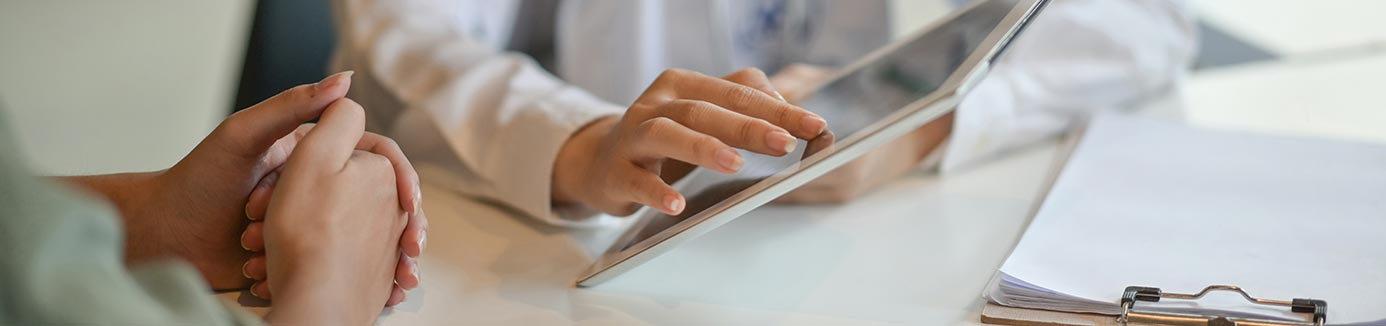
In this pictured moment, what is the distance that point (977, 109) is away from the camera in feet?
2.48

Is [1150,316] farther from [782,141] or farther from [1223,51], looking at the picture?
[1223,51]

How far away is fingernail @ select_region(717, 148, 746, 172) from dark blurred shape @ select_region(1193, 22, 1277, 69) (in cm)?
97

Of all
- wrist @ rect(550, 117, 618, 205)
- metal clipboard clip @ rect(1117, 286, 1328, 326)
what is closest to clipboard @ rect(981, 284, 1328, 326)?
metal clipboard clip @ rect(1117, 286, 1328, 326)

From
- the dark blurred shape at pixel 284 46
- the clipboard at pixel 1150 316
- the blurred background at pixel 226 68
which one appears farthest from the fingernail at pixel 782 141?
the dark blurred shape at pixel 284 46

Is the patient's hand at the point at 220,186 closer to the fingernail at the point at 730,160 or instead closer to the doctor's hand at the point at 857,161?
the fingernail at the point at 730,160

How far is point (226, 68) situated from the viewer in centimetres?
141

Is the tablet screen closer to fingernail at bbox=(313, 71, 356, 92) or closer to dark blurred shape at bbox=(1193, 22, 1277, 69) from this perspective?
fingernail at bbox=(313, 71, 356, 92)

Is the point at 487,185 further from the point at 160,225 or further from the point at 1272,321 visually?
the point at 1272,321

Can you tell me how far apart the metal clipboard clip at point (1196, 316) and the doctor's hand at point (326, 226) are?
292 millimetres

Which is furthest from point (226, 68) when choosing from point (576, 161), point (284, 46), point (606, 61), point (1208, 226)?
point (1208, 226)

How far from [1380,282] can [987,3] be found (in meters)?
0.20

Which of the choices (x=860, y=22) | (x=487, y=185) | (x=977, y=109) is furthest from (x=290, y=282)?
(x=860, y=22)

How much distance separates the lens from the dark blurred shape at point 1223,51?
4.25 feet

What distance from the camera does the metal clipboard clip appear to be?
0.44 m
